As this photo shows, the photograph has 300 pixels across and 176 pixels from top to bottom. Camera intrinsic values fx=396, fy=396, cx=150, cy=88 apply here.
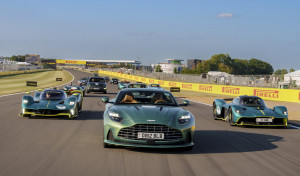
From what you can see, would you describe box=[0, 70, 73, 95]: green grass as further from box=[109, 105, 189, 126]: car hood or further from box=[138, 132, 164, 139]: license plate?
box=[138, 132, 164, 139]: license plate

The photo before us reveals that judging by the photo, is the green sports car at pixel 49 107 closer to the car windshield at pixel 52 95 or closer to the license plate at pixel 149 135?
the car windshield at pixel 52 95

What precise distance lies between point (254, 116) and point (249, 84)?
96.0 ft

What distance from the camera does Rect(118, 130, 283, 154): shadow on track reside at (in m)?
8.09

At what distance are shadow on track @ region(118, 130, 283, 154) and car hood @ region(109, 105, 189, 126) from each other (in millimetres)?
688

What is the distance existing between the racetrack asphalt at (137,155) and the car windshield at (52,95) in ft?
10.2

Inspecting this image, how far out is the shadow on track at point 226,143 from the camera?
809 cm

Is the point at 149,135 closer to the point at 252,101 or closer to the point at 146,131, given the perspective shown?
the point at 146,131

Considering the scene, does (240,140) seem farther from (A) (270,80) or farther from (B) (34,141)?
(A) (270,80)

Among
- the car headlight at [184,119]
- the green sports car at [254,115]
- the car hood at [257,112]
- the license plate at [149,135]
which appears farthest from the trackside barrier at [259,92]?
the license plate at [149,135]

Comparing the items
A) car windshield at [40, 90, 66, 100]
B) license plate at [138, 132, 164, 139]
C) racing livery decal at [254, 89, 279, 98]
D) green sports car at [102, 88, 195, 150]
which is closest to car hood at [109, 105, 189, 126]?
green sports car at [102, 88, 195, 150]

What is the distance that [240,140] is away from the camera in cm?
995

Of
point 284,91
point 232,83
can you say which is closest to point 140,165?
point 284,91

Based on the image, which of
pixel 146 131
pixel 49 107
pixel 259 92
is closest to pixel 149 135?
pixel 146 131

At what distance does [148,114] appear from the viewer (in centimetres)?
782
